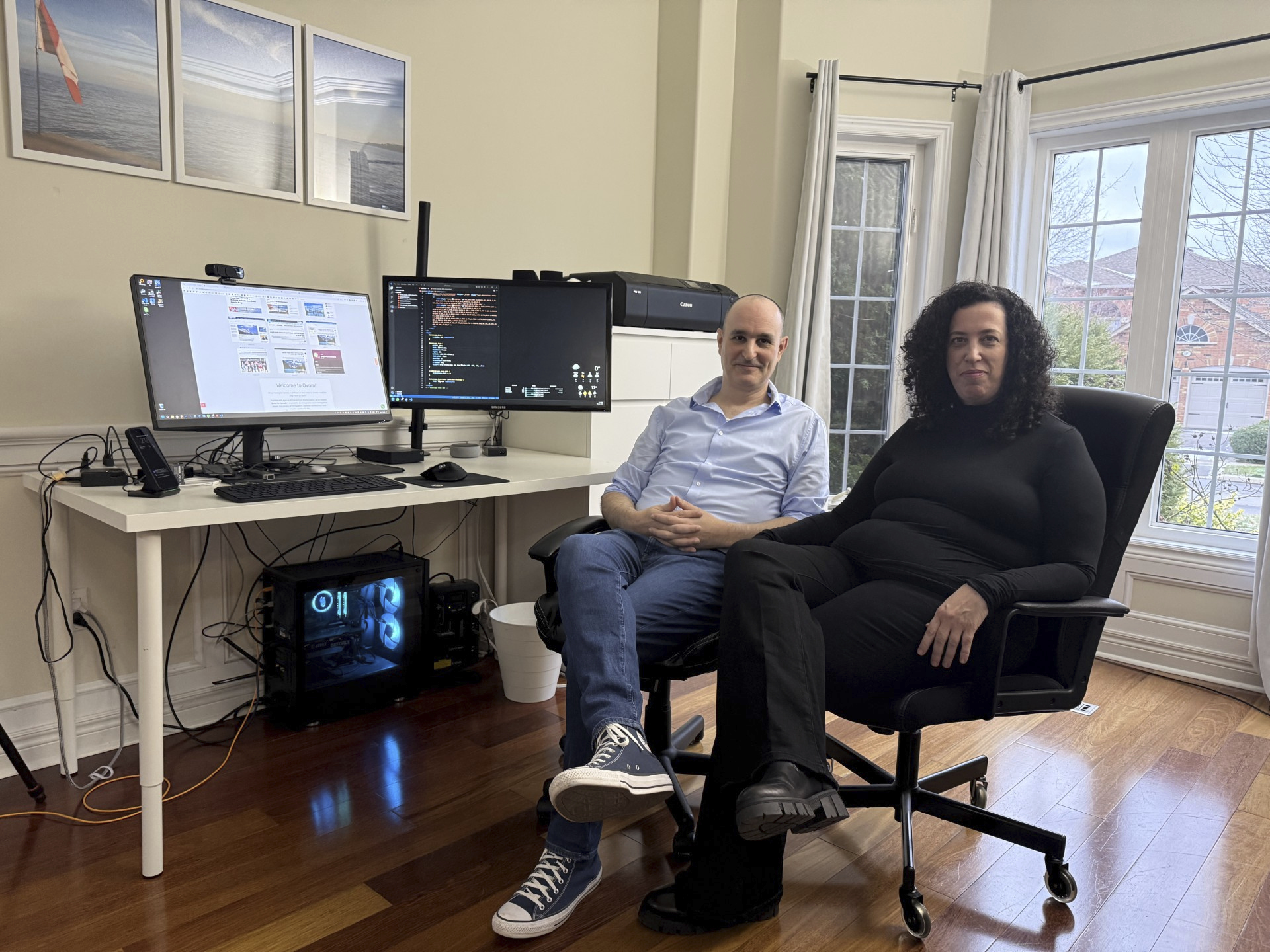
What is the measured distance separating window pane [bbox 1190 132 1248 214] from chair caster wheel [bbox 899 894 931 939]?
2.86 meters

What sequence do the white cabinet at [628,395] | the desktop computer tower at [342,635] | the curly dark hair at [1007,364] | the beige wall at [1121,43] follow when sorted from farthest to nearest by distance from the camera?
the beige wall at [1121,43]
the white cabinet at [628,395]
the desktop computer tower at [342,635]
the curly dark hair at [1007,364]

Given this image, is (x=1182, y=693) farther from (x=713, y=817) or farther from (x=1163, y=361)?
(x=713, y=817)

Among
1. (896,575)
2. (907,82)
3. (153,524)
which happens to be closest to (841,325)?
(907,82)

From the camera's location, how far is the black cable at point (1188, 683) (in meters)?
2.96

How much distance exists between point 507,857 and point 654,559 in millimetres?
701

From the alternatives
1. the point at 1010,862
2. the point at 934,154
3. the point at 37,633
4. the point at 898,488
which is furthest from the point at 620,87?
the point at 1010,862

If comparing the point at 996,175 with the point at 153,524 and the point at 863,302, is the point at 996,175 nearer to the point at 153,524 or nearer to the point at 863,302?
the point at 863,302

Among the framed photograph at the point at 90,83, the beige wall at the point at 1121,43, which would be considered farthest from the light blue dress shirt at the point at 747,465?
the beige wall at the point at 1121,43

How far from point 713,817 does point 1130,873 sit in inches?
39.3

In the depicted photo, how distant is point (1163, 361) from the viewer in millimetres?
3393

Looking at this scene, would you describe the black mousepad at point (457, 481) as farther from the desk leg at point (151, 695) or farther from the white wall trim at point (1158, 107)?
the white wall trim at point (1158, 107)

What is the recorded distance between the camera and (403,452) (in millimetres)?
2596

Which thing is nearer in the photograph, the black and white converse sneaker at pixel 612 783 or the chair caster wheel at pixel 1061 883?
the black and white converse sneaker at pixel 612 783

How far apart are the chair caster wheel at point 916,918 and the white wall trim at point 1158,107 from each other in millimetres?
2953
